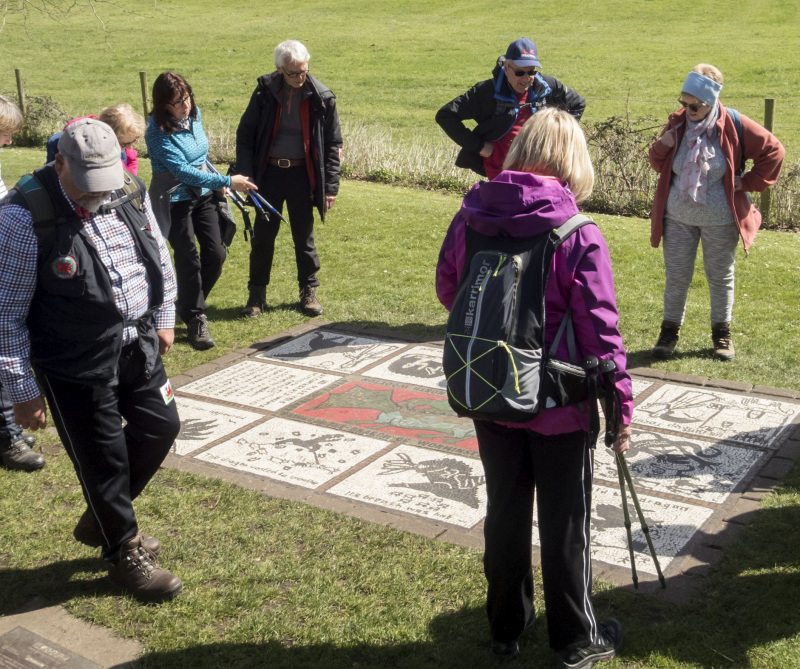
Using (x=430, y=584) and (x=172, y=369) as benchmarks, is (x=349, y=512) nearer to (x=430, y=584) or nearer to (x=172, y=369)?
(x=430, y=584)

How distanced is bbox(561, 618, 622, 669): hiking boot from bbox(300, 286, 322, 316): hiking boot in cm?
504

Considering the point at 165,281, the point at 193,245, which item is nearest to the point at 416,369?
the point at 193,245

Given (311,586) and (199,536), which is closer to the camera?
(311,586)

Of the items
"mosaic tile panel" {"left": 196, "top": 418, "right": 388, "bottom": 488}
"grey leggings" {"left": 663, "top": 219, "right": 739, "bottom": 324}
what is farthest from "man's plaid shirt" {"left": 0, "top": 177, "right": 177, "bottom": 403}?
"grey leggings" {"left": 663, "top": 219, "right": 739, "bottom": 324}

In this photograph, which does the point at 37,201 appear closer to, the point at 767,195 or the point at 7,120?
the point at 7,120

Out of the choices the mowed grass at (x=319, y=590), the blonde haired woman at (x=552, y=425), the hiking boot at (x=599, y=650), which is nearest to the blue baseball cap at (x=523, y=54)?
the mowed grass at (x=319, y=590)

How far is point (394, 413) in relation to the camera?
6.25 metres

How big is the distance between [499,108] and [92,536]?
444 cm

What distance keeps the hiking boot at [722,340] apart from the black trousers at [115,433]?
14.6 feet

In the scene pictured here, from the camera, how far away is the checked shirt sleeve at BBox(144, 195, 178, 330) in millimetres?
4203

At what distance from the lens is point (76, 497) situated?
5160mm

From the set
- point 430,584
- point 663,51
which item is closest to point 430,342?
point 430,584

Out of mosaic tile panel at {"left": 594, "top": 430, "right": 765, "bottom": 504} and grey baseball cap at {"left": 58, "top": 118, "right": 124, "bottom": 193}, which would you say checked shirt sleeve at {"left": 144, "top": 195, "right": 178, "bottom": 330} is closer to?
grey baseball cap at {"left": 58, "top": 118, "right": 124, "bottom": 193}

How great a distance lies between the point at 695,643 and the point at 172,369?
4.53 metres
